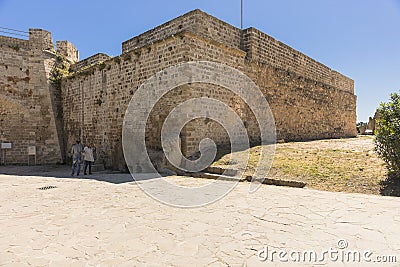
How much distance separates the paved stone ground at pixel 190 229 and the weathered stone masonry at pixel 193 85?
4.50 metres

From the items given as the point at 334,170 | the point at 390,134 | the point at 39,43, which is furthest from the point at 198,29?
the point at 39,43

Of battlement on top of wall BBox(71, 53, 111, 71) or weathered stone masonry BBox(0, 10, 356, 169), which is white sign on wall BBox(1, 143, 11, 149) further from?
battlement on top of wall BBox(71, 53, 111, 71)

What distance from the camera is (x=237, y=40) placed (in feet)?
38.1

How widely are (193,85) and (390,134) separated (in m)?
5.88

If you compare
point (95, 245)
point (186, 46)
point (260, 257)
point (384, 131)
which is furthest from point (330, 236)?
Answer: point (186, 46)

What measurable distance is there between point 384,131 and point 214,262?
576cm

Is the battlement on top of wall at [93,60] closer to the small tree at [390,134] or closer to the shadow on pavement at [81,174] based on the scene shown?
the shadow on pavement at [81,174]

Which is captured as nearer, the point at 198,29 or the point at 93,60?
the point at 198,29

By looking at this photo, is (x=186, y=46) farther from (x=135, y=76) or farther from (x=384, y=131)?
(x=384, y=131)

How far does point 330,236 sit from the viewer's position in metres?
3.17

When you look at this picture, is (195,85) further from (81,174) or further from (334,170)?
(81,174)

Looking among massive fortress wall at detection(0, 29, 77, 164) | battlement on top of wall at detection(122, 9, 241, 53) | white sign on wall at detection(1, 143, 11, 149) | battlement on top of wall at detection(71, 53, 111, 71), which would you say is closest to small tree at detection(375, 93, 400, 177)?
battlement on top of wall at detection(122, 9, 241, 53)

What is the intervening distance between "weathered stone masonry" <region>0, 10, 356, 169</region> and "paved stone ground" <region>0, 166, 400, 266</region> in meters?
4.50

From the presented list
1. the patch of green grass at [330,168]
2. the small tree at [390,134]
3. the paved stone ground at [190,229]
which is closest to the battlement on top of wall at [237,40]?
the patch of green grass at [330,168]
